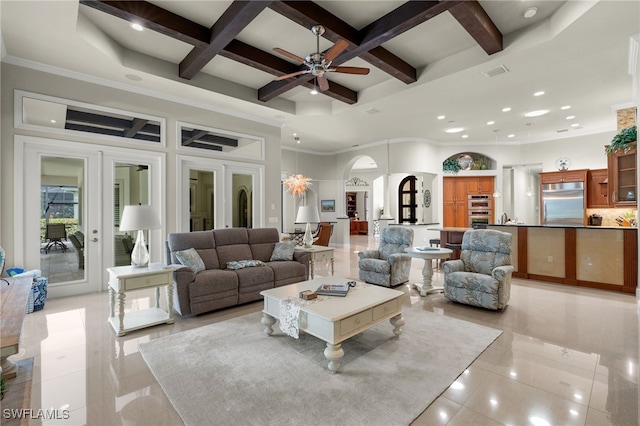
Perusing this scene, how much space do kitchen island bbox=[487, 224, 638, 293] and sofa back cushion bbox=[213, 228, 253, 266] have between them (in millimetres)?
4789

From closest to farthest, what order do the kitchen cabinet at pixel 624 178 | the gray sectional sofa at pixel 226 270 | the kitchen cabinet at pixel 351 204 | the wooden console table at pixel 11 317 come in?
the wooden console table at pixel 11 317 → the gray sectional sofa at pixel 226 270 → the kitchen cabinet at pixel 624 178 → the kitchen cabinet at pixel 351 204

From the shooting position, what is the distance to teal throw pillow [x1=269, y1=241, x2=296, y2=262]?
15.9 ft

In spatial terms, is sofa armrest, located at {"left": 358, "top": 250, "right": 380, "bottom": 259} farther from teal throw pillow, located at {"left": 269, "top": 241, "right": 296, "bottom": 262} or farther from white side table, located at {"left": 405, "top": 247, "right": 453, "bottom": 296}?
teal throw pillow, located at {"left": 269, "top": 241, "right": 296, "bottom": 262}

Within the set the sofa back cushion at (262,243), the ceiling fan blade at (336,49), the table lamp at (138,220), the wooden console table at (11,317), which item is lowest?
the wooden console table at (11,317)

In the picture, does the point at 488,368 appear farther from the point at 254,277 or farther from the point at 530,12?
the point at 530,12

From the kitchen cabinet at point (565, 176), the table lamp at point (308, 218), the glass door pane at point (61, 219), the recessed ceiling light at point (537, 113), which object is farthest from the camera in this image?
the kitchen cabinet at point (565, 176)

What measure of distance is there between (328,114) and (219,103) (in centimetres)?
213

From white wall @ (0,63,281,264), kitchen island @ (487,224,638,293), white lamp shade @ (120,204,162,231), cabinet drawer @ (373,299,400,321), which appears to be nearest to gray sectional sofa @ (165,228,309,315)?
white lamp shade @ (120,204,162,231)

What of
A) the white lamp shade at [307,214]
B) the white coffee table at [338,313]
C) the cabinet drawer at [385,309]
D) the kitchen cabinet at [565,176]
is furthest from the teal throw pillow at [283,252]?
the kitchen cabinet at [565,176]

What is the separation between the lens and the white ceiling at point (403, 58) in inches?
131

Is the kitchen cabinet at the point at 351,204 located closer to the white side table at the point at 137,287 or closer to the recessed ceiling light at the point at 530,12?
the recessed ceiling light at the point at 530,12

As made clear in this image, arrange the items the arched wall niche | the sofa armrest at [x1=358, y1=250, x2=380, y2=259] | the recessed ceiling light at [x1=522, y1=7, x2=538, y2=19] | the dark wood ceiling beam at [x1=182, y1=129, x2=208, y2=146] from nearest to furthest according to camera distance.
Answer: the recessed ceiling light at [x1=522, y1=7, x2=538, y2=19] → the sofa armrest at [x1=358, y1=250, x2=380, y2=259] → the dark wood ceiling beam at [x1=182, y1=129, x2=208, y2=146] → the arched wall niche

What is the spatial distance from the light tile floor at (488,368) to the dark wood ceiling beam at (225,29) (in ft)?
10.8

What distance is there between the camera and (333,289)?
3049 millimetres
